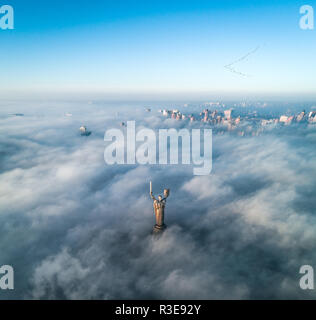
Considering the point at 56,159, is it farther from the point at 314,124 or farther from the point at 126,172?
the point at 314,124

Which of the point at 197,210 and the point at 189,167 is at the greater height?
the point at 189,167

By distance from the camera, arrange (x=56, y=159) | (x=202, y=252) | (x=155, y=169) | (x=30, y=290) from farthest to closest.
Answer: (x=155, y=169), (x=56, y=159), (x=202, y=252), (x=30, y=290)

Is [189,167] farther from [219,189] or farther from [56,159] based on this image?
[56,159]

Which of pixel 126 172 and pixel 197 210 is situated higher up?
pixel 126 172
